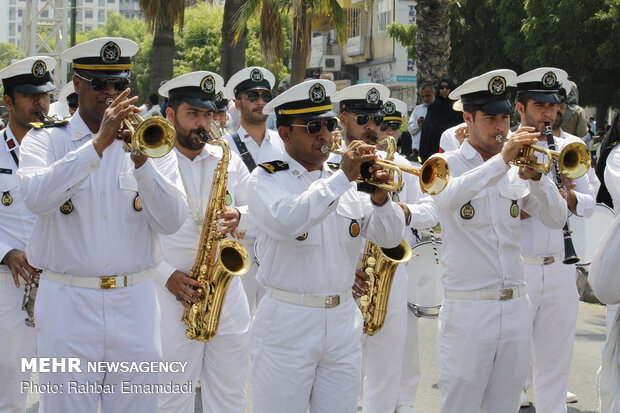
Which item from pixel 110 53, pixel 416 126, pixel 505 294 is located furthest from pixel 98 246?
pixel 416 126

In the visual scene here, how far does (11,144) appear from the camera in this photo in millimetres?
5836

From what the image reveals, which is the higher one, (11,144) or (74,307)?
(11,144)

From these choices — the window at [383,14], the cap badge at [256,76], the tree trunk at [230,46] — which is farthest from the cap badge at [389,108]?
the window at [383,14]

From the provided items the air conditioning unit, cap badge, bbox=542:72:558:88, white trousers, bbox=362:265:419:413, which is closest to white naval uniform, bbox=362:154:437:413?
white trousers, bbox=362:265:419:413

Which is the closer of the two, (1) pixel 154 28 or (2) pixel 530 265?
(2) pixel 530 265

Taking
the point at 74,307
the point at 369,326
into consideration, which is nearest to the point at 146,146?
the point at 74,307

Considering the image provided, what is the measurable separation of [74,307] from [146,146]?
945mm

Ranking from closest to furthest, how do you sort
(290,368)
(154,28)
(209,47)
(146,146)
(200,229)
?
(146,146)
(290,368)
(200,229)
(154,28)
(209,47)

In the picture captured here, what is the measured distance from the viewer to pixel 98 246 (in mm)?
4297

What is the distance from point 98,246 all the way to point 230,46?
13.6m

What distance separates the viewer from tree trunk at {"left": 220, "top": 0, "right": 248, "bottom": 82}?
17.2m

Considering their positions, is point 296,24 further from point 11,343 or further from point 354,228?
point 354,228

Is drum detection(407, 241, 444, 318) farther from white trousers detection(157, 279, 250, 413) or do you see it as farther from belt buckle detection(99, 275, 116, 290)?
belt buckle detection(99, 275, 116, 290)

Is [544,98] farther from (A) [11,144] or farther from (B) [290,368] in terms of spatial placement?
(A) [11,144]
